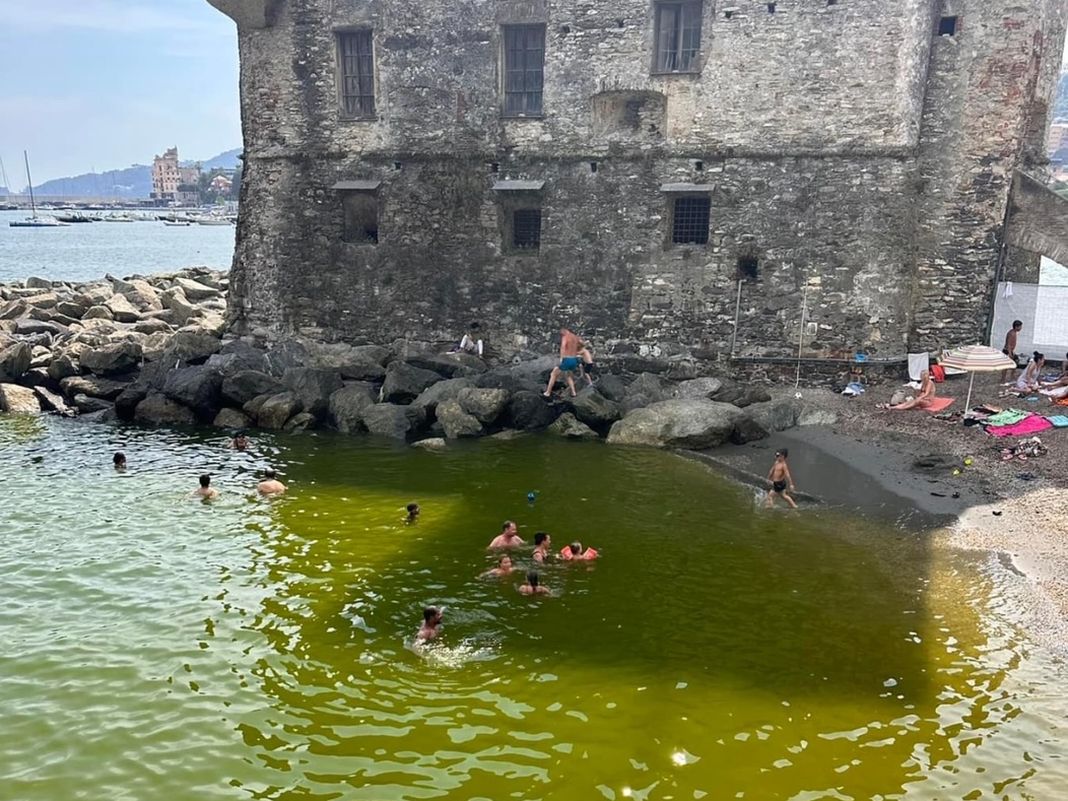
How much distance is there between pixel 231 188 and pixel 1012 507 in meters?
200

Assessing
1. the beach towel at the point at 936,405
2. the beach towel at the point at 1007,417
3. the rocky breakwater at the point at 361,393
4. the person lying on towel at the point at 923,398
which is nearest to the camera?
the beach towel at the point at 1007,417

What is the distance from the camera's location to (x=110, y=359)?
22.7 meters

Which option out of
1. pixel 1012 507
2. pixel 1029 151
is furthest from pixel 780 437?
pixel 1029 151

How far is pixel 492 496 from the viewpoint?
50.5 feet

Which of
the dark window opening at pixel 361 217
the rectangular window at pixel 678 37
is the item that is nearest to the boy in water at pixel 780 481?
the rectangular window at pixel 678 37

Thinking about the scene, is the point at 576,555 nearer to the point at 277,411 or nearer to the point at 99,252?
the point at 277,411

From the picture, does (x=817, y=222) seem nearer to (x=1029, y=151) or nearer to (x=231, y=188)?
(x=1029, y=151)

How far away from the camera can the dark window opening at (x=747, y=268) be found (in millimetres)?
20252

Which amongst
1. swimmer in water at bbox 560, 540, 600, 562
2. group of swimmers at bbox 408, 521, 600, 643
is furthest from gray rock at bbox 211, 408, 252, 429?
swimmer in water at bbox 560, 540, 600, 562

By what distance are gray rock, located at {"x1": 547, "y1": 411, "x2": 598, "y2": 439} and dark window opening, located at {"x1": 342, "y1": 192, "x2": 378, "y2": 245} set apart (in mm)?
7865

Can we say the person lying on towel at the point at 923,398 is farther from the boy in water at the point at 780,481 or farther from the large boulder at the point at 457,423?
A: the large boulder at the point at 457,423

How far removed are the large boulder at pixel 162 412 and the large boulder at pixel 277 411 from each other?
192 centimetres

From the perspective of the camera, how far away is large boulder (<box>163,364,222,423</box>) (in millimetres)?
20266

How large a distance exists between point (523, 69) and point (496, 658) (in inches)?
647
